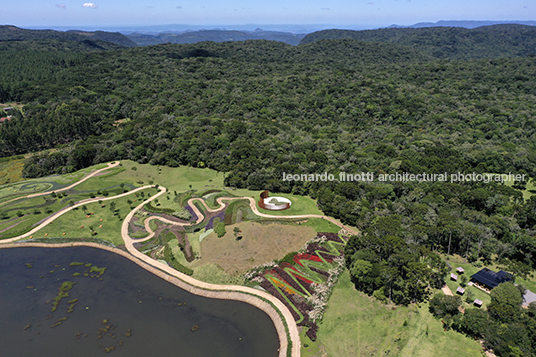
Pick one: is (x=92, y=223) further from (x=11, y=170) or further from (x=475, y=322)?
(x=475, y=322)

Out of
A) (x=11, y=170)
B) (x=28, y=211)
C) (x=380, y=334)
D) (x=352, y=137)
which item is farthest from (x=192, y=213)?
(x=11, y=170)

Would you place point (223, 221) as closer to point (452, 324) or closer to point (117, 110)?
point (452, 324)

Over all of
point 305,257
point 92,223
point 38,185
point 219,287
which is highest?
point 38,185

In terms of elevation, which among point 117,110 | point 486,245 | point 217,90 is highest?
point 217,90

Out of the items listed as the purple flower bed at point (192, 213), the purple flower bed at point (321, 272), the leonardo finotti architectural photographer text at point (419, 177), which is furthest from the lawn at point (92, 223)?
the leonardo finotti architectural photographer text at point (419, 177)

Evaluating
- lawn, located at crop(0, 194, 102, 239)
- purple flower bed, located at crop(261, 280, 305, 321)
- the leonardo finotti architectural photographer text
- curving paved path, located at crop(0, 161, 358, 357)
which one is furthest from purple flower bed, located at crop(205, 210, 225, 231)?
lawn, located at crop(0, 194, 102, 239)

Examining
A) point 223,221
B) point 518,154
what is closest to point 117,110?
point 223,221

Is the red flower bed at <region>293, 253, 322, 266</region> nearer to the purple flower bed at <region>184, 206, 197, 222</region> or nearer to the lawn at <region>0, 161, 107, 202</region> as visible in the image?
the purple flower bed at <region>184, 206, 197, 222</region>
